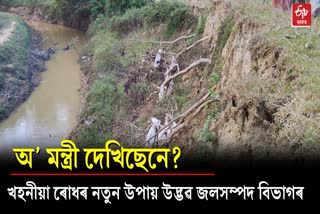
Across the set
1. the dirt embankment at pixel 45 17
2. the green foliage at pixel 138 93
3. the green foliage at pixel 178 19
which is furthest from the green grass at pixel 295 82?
the dirt embankment at pixel 45 17

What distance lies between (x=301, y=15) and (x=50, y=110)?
36.8 ft

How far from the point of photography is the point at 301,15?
717 centimetres

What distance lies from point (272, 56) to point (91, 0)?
18214 millimetres

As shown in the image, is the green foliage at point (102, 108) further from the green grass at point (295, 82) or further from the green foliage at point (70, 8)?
the green foliage at point (70, 8)

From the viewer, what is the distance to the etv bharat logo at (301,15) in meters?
7.15

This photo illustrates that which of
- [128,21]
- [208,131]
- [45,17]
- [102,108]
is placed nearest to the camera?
[208,131]

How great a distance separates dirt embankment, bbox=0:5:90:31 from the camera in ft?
86.2

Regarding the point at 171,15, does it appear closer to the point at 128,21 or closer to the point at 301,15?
the point at 128,21

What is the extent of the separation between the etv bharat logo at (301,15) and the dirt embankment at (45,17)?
20.0 meters

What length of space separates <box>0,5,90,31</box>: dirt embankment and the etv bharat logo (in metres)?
20.0

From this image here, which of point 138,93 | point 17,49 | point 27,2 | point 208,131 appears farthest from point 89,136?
point 27,2

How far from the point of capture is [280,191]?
16.9 ft

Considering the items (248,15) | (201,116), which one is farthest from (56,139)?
(248,15)

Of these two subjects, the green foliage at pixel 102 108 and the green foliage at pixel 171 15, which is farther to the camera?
the green foliage at pixel 171 15
